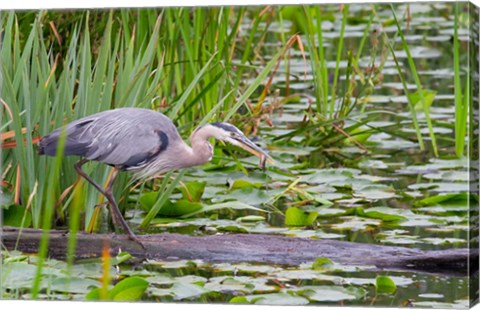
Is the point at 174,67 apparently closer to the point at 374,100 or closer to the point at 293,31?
the point at 293,31

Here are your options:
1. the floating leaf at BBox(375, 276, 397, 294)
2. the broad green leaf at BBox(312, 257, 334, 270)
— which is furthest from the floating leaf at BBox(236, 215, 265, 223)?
the floating leaf at BBox(375, 276, 397, 294)

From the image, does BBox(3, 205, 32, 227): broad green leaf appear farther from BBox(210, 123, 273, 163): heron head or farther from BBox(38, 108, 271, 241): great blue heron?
BBox(210, 123, 273, 163): heron head

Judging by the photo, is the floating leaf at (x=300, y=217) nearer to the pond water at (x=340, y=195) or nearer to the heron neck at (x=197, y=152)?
the pond water at (x=340, y=195)

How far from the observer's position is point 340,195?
4.65 meters

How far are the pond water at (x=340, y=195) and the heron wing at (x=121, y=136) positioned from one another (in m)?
0.20

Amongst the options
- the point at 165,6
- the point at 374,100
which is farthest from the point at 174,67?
the point at 374,100

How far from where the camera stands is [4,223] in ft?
14.8

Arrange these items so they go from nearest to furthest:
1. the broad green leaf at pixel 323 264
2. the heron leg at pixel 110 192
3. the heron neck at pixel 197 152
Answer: the broad green leaf at pixel 323 264 < the heron neck at pixel 197 152 < the heron leg at pixel 110 192

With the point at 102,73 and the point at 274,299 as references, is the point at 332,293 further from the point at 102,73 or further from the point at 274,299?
the point at 102,73

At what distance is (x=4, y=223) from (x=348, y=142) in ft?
4.39

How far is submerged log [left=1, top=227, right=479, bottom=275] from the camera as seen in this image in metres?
4.15

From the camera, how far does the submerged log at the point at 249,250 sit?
163 inches

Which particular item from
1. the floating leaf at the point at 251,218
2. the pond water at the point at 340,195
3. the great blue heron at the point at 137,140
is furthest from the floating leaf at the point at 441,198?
the great blue heron at the point at 137,140

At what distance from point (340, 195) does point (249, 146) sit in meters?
0.42
